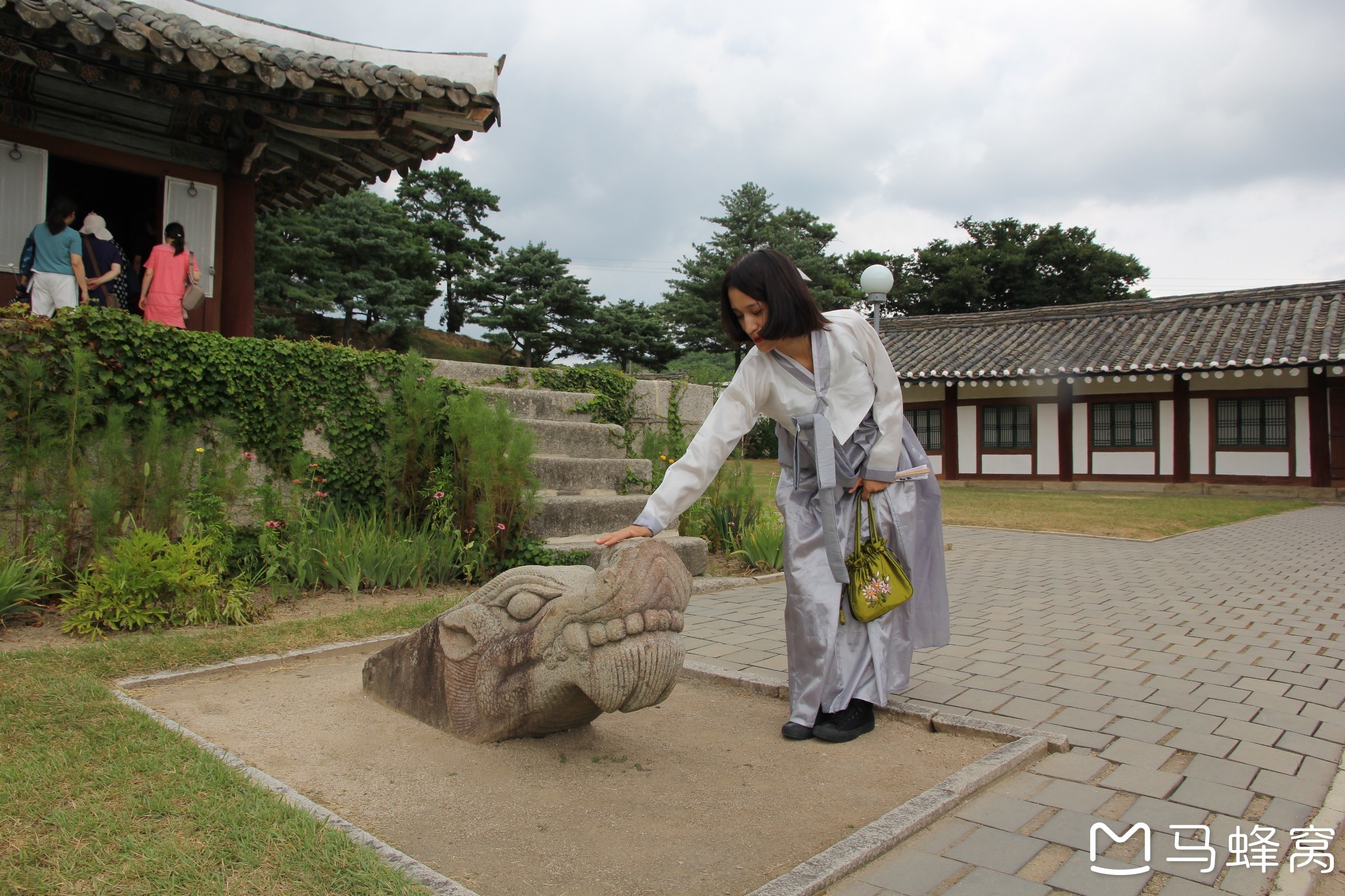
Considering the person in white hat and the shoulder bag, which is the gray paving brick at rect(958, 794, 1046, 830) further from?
the person in white hat

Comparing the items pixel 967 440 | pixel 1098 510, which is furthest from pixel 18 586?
pixel 967 440

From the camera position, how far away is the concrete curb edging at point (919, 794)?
2.15 m

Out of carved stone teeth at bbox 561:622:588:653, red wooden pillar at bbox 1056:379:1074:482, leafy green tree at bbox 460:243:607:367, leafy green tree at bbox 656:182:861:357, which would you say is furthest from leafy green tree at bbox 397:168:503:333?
carved stone teeth at bbox 561:622:588:653

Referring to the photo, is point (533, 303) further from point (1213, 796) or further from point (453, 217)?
point (1213, 796)

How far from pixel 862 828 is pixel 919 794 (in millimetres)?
357

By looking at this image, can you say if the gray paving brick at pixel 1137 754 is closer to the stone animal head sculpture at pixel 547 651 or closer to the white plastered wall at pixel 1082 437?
the stone animal head sculpture at pixel 547 651

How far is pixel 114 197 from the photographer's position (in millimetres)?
10516

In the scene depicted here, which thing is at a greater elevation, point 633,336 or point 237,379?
point 633,336

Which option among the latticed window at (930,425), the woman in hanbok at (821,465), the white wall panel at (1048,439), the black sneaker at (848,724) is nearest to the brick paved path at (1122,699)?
the black sneaker at (848,724)

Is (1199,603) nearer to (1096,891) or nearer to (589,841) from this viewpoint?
(1096,891)

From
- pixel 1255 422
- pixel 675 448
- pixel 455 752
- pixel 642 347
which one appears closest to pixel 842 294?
pixel 642 347

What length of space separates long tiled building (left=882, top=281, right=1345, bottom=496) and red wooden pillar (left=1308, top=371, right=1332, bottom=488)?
21 mm

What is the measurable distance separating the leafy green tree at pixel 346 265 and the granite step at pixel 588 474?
1382cm

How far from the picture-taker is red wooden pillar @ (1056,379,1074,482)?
19438 mm
